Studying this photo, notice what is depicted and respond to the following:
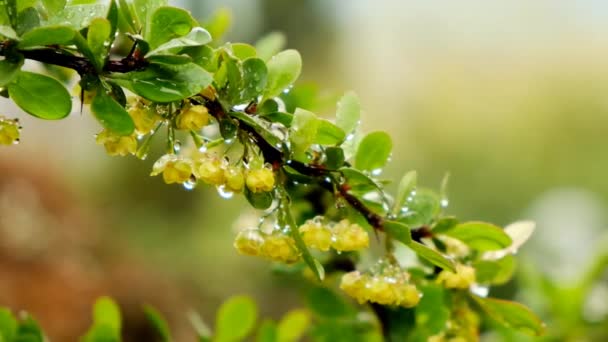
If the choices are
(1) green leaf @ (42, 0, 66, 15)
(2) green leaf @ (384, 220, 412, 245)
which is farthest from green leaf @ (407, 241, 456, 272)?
(1) green leaf @ (42, 0, 66, 15)

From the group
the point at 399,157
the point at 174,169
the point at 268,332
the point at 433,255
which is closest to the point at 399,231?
the point at 433,255

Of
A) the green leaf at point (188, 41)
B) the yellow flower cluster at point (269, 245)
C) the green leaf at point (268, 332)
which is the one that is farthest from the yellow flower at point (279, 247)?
the green leaf at point (268, 332)

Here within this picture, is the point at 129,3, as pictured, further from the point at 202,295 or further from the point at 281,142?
the point at 202,295

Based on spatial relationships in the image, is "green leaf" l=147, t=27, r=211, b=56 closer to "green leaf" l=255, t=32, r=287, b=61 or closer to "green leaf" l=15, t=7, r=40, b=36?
"green leaf" l=15, t=7, r=40, b=36

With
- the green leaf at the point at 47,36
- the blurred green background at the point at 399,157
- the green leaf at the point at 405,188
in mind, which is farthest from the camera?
the blurred green background at the point at 399,157

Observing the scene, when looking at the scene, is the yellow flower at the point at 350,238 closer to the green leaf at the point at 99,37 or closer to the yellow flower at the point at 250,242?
the yellow flower at the point at 250,242

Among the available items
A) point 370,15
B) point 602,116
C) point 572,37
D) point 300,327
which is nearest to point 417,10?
point 370,15
